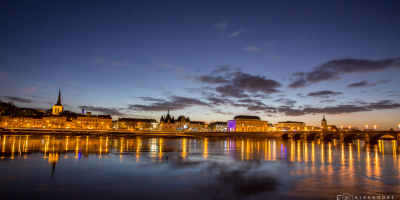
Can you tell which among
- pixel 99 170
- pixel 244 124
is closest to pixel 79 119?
pixel 244 124

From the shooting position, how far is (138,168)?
18.6 m

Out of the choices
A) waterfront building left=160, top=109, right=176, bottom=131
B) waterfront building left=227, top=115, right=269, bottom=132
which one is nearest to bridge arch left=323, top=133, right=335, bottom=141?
waterfront building left=227, top=115, right=269, bottom=132

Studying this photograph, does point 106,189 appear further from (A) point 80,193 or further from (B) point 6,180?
(B) point 6,180

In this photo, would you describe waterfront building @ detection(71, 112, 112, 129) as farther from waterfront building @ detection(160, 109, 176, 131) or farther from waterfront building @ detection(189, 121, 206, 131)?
waterfront building @ detection(189, 121, 206, 131)

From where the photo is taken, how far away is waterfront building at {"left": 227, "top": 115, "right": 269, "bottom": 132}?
158875 millimetres

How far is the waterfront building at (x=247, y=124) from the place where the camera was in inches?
6255

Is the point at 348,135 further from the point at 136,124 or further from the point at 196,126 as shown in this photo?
the point at 136,124

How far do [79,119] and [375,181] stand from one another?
455ft

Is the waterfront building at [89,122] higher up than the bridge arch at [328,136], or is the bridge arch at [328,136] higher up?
the waterfront building at [89,122]

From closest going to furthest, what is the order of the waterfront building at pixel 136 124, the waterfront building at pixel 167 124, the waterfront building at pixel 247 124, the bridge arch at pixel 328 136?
the bridge arch at pixel 328 136, the waterfront building at pixel 167 124, the waterfront building at pixel 247 124, the waterfront building at pixel 136 124

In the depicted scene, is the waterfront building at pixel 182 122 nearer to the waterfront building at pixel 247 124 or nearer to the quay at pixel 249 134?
the waterfront building at pixel 247 124

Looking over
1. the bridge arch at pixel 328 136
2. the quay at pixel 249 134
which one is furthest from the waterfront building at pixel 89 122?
the bridge arch at pixel 328 136

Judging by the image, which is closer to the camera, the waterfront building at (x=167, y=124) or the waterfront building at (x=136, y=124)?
the waterfront building at (x=167, y=124)

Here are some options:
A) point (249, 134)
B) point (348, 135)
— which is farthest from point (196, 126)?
point (348, 135)
